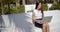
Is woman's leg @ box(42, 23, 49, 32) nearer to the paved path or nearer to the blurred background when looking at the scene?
the paved path

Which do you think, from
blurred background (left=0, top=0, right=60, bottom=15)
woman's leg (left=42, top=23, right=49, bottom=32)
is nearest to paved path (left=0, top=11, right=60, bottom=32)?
woman's leg (left=42, top=23, right=49, bottom=32)

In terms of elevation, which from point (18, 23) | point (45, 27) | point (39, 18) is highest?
point (39, 18)

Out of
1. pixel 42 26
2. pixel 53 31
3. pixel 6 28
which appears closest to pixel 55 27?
pixel 53 31

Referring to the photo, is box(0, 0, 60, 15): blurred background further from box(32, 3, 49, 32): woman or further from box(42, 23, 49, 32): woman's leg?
box(42, 23, 49, 32): woman's leg

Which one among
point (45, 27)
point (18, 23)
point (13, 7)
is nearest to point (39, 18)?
point (45, 27)

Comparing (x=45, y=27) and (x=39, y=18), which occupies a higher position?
(x=39, y=18)

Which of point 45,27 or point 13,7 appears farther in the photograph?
point 13,7

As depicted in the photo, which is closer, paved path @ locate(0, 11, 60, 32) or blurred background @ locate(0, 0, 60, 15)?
paved path @ locate(0, 11, 60, 32)

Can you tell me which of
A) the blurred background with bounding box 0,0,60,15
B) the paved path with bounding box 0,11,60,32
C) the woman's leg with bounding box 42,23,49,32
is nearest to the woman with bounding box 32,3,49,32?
the woman's leg with bounding box 42,23,49,32

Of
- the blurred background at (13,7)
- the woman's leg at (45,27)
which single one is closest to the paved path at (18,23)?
the woman's leg at (45,27)

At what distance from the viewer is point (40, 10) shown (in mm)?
4398

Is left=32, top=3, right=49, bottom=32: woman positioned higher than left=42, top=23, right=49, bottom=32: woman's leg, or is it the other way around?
left=32, top=3, right=49, bottom=32: woman

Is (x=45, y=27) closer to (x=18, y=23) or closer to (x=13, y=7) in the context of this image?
(x=18, y=23)

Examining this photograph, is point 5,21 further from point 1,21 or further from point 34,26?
point 34,26
